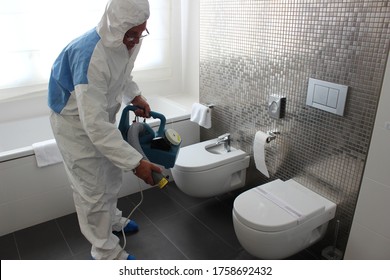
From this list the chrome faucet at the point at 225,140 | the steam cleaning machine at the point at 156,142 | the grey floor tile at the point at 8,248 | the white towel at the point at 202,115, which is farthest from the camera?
the white towel at the point at 202,115

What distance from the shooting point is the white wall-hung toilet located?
1561 millimetres

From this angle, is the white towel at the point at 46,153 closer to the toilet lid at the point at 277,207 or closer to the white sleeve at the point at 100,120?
the white sleeve at the point at 100,120

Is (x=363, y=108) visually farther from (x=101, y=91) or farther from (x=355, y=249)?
(x=101, y=91)

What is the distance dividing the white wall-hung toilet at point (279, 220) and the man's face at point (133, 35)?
3.00 feet

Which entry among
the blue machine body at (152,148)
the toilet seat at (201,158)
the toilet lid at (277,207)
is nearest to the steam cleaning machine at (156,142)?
the blue machine body at (152,148)

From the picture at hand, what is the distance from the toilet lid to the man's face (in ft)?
2.99

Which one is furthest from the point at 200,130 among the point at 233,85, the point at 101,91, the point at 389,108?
the point at 389,108

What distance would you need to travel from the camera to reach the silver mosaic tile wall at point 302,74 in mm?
1483

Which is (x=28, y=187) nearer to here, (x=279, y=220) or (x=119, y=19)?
(x=119, y=19)

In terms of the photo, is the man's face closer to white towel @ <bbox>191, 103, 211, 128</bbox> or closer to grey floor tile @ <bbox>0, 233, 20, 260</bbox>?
white towel @ <bbox>191, 103, 211, 128</bbox>

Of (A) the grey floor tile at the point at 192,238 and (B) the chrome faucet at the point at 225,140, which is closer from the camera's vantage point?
(A) the grey floor tile at the point at 192,238

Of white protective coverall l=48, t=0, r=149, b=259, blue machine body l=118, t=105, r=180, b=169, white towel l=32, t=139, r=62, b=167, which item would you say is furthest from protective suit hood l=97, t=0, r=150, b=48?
white towel l=32, t=139, r=62, b=167

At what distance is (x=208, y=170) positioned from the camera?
206 cm
